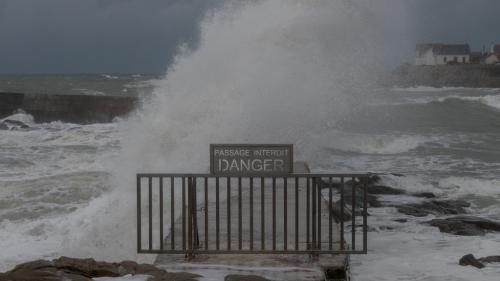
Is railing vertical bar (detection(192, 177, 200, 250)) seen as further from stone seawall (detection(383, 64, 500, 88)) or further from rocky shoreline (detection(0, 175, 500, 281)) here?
stone seawall (detection(383, 64, 500, 88))

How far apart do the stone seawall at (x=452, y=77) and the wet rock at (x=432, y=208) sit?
71524mm

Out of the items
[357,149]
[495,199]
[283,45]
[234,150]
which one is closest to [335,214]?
[234,150]

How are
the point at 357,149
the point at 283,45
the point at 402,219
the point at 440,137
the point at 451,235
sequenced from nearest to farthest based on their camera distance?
the point at 451,235 < the point at 402,219 < the point at 283,45 < the point at 357,149 < the point at 440,137

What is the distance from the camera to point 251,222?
6578 millimetres

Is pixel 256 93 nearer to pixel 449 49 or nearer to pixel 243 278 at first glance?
pixel 243 278

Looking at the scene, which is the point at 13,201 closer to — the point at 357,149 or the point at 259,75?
the point at 259,75

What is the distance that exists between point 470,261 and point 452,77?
293 ft

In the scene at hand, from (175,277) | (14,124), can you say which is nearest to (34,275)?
(175,277)

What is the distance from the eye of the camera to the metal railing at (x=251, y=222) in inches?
259

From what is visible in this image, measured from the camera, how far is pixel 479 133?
96.1ft

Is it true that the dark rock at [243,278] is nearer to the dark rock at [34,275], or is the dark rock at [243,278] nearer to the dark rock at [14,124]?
the dark rock at [34,275]

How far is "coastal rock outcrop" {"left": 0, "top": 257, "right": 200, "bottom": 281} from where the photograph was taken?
5871mm

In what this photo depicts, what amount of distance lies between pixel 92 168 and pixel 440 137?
1542cm

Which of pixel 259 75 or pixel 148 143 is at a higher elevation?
pixel 259 75
